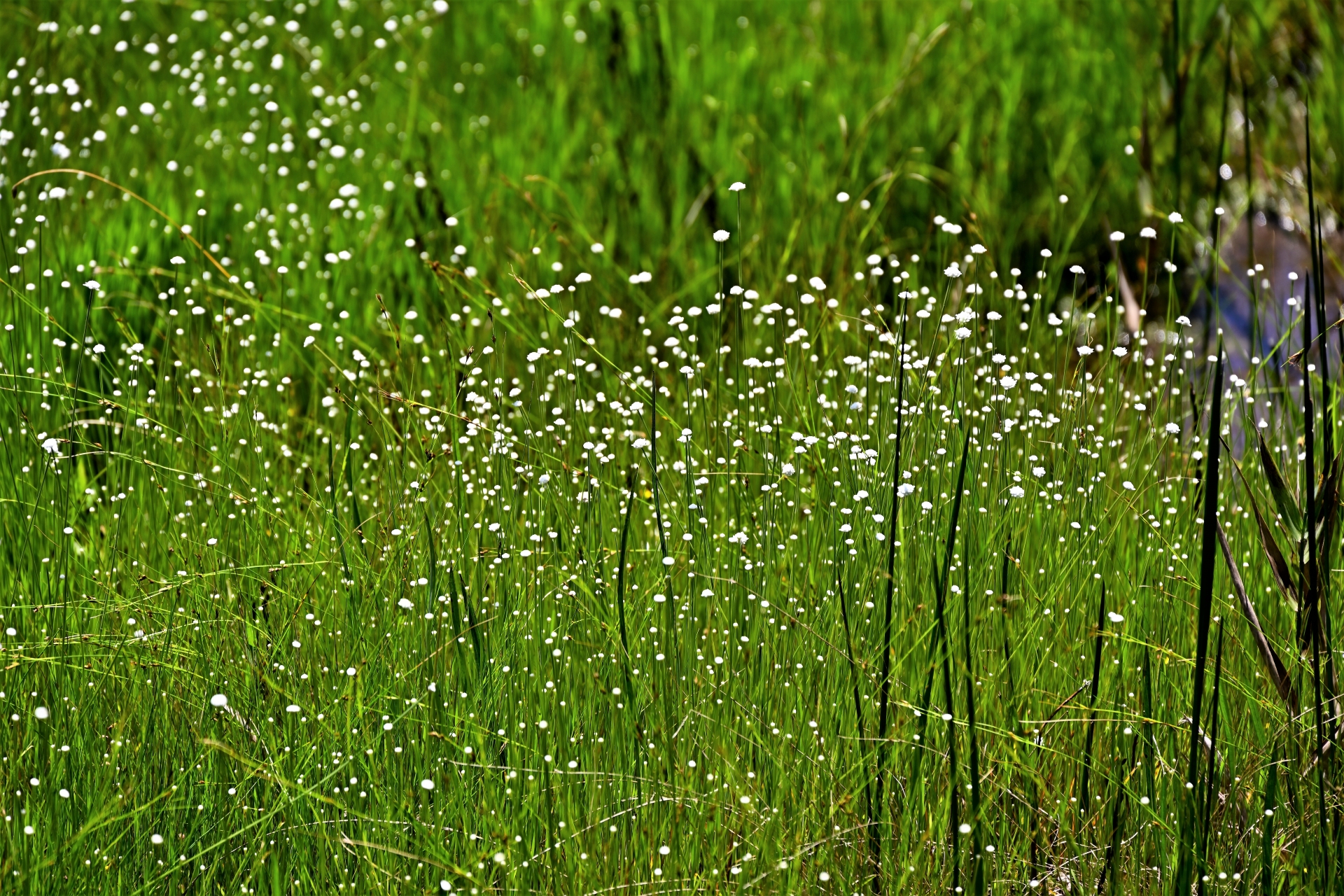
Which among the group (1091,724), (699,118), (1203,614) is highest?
(699,118)

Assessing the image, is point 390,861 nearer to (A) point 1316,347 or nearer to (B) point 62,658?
(B) point 62,658

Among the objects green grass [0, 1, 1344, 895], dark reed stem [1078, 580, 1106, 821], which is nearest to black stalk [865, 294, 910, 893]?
green grass [0, 1, 1344, 895]

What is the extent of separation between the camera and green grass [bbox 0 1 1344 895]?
7.88 ft

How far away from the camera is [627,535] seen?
298 cm

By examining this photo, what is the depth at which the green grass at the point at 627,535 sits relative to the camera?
2.40 m

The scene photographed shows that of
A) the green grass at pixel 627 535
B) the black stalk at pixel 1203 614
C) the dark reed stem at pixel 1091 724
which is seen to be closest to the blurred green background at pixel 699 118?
the green grass at pixel 627 535

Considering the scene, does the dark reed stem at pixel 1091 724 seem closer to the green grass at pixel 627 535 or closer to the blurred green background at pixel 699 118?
the green grass at pixel 627 535

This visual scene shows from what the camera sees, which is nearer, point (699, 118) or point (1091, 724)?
point (1091, 724)

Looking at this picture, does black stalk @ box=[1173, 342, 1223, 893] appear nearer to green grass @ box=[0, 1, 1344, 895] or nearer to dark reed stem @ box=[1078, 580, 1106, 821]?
green grass @ box=[0, 1, 1344, 895]

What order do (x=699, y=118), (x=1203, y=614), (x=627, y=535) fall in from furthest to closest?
(x=699, y=118) < (x=627, y=535) < (x=1203, y=614)

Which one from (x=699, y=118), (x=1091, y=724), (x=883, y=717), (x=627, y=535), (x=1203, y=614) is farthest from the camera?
(x=699, y=118)

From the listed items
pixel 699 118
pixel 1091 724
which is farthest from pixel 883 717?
pixel 699 118

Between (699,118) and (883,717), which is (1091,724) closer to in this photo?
(883,717)

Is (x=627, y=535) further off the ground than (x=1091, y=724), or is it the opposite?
(x=627, y=535)
